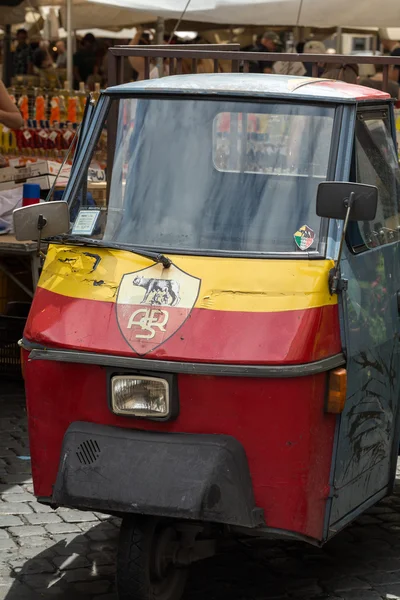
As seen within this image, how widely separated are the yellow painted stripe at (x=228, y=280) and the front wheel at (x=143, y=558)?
0.86 m

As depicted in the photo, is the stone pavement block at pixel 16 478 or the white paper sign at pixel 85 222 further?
the stone pavement block at pixel 16 478

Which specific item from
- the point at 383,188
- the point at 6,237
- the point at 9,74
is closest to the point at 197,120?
the point at 383,188

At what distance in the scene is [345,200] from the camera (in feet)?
13.7

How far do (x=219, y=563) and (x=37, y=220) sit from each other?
5.68 feet

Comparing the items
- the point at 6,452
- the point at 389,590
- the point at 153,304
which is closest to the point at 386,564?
the point at 389,590

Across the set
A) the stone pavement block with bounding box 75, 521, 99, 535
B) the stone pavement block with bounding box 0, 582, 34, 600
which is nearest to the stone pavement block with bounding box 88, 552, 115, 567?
the stone pavement block with bounding box 75, 521, 99, 535

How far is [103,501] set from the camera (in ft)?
13.2

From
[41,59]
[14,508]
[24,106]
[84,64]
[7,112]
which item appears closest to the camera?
[14,508]

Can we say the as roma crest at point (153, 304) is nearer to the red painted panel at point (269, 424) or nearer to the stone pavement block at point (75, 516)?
the red painted panel at point (269, 424)

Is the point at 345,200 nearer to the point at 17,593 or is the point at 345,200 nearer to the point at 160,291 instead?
the point at 160,291

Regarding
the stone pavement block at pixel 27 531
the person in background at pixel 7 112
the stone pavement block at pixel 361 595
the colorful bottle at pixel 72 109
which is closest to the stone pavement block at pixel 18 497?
the stone pavement block at pixel 27 531

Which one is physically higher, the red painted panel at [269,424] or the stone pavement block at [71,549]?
the red painted panel at [269,424]

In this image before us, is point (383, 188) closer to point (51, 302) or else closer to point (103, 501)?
point (51, 302)

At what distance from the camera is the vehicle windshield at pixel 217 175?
4469 mm
